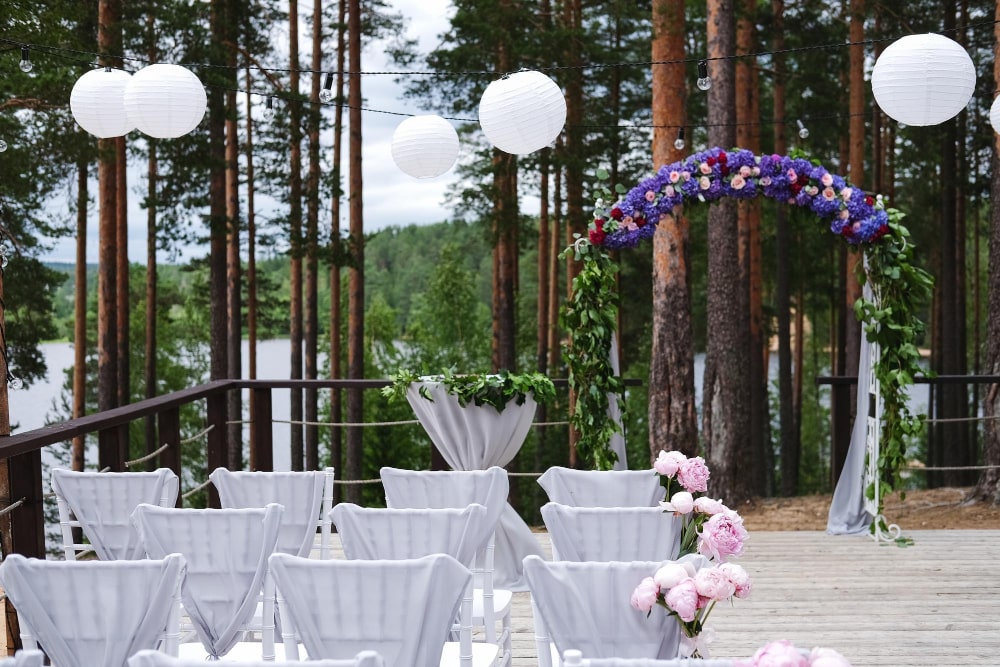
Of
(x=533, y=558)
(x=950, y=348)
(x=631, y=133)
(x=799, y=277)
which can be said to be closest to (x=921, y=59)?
(x=533, y=558)

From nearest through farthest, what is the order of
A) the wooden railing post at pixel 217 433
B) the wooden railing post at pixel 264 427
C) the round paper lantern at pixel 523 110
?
the round paper lantern at pixel 523 110, the wooden railing post at pixel 217 433, the wooden railing post at pixel 264 427

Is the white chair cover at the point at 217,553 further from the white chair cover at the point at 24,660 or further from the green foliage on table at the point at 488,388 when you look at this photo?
the green foliage on table at the point at 488,388

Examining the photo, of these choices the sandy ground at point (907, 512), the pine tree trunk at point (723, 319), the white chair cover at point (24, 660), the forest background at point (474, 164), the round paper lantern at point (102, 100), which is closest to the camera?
the white chair cover at point (24, 660)

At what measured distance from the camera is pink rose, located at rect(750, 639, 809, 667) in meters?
1.70

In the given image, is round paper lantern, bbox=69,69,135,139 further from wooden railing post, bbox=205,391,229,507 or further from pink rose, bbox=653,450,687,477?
pink rose, bbox=653,450,687,477

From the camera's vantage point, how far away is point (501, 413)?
5133 mm

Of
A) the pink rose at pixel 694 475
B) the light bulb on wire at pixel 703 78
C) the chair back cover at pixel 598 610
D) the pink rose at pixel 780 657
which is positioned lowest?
the chair back cover at pixel 598 610

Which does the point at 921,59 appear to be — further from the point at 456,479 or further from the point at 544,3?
the point at 544,3

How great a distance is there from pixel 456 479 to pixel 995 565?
122 inches

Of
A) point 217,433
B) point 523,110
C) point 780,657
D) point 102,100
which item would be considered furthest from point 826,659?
point 217,433

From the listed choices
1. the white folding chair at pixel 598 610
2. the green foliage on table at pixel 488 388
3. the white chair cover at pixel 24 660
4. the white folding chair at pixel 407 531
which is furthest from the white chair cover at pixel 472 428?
the white chair cover at pixel 24 660

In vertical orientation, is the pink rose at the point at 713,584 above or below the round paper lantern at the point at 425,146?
below

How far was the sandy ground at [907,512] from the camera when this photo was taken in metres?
7.09

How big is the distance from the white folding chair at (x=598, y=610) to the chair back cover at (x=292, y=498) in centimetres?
136
